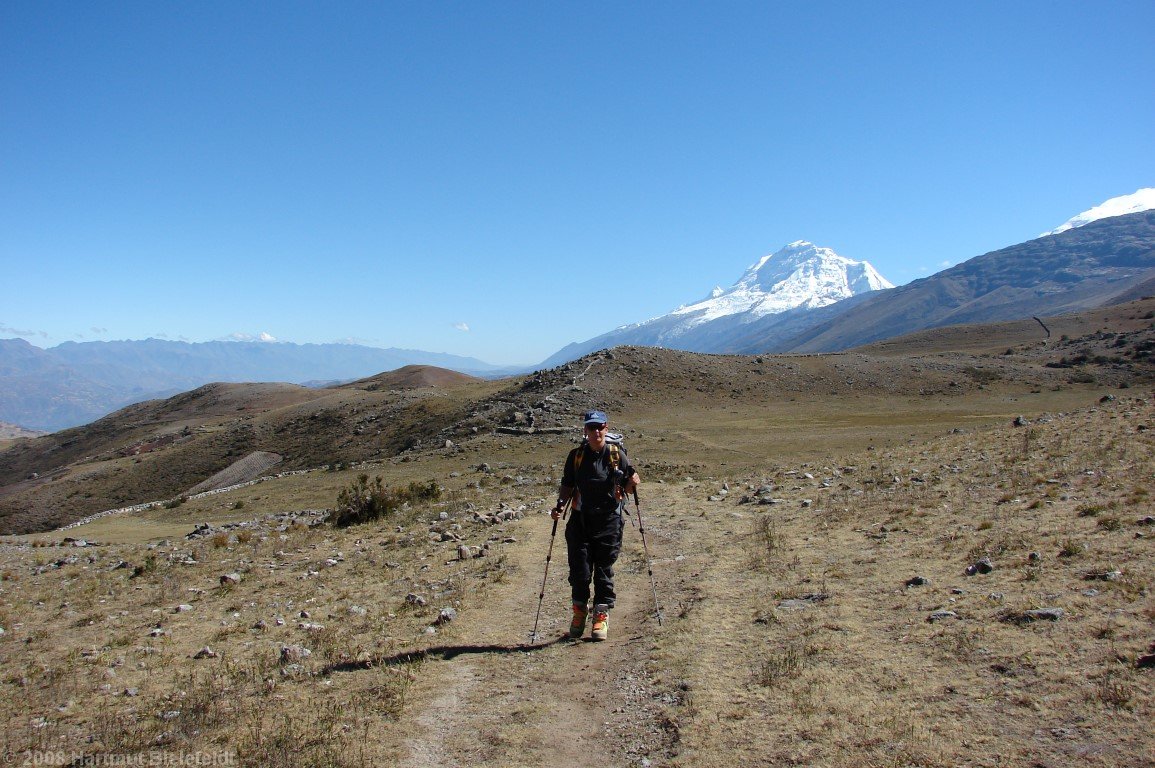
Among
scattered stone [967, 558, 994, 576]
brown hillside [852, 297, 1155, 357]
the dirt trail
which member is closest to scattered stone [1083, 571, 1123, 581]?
scattered stone [967, 558, 994, 576]

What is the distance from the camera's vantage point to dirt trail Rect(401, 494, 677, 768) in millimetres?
5918

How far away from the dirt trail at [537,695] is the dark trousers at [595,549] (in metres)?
0.64

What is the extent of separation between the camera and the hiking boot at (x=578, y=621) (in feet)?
29.7

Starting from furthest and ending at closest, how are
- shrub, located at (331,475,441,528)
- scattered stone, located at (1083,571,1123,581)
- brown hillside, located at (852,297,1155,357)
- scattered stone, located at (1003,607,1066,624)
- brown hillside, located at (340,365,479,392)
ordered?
brown hillside, located at (852,297,1155,357) < brown hillside, located at (340,365,479,392) < shrub, located at (331,475,441,528) < scattered stone, located at (1083,571,1123,581) < scattered stone, located at (1003,607,1066,624)

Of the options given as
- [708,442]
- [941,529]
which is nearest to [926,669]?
[941,529]

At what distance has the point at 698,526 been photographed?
1606 cm

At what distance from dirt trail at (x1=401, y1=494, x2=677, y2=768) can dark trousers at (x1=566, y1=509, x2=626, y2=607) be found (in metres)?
0.64

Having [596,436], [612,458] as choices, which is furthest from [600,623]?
[596,436]

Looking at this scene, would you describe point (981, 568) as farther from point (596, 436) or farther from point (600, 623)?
point (596, 436)

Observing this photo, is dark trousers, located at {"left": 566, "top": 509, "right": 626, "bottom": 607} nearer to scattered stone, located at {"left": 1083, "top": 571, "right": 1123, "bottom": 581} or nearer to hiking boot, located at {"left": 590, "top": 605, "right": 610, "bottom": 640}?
hiking boot, located at {"left": 590, "top": 605, "right": 610, "bottom": 640}

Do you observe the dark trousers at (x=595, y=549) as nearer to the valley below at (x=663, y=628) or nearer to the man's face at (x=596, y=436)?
the valley below at (x=663, y=628)

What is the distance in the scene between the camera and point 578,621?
9.06m

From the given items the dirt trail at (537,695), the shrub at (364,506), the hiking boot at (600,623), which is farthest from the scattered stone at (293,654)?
the shrub at (364,506)

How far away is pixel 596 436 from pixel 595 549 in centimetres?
162
